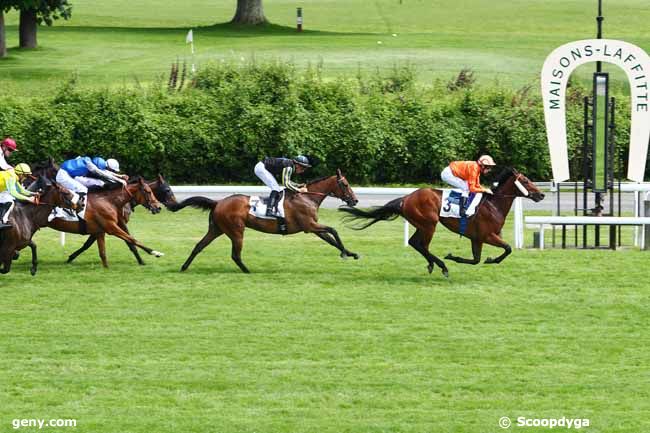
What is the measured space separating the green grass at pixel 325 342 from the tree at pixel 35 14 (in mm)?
21381

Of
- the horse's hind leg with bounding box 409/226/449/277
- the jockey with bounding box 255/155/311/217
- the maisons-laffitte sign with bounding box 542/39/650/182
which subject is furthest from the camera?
the maisons-laffitte sign with bounding box 542/39/650/182

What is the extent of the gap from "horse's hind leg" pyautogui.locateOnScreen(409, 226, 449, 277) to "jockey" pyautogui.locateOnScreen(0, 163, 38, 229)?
4498mm

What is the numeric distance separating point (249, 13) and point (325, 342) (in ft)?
123

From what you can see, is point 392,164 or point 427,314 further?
point 392,164

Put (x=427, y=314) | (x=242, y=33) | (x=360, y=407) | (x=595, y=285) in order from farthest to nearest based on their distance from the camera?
(x=242, y=33) < (x=595, y=285) < (x=427, y=314) < (x=360, y=407)

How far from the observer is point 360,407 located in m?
10.5

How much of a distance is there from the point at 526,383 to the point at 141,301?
5.10m

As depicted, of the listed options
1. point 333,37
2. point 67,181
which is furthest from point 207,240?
point 333,37

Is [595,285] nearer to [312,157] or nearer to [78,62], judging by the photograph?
[312,157]

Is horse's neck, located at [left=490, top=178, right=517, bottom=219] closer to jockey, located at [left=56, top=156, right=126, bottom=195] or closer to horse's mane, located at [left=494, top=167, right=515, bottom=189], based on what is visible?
horse's mane, located at [left=494, top=167, right=515, bottom=189]

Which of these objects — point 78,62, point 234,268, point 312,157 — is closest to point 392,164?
point 312,157

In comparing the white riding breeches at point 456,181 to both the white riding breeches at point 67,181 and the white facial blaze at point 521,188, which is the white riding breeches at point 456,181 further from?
the white riding breeches at point 67,181

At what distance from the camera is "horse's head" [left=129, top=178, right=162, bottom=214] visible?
57.0 feet

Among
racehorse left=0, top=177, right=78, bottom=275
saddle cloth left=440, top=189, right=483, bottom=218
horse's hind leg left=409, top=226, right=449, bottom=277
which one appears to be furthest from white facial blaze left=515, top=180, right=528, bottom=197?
racehorse left=0, top=177, right=78, bottom=275
